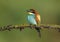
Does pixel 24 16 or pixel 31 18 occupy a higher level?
pixel 31 18

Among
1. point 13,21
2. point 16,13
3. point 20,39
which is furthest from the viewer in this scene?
point 16,13

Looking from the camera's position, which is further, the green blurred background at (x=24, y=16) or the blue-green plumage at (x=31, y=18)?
the green blurred background at (x=24, y=16)

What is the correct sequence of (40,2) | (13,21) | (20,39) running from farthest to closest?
(40,2)
(13,21)
(20,39)

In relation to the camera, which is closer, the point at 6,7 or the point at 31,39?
the point at 31,39

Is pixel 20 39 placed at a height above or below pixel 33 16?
below

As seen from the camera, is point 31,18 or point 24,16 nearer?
point 31,18

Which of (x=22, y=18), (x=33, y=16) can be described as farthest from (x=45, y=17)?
(x=33, y=16)

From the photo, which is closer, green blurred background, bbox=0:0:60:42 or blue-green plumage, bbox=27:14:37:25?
blue-green plumage, bbox=27:14:37:25

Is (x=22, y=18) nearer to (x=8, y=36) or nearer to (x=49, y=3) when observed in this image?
(x=8, y=36)
